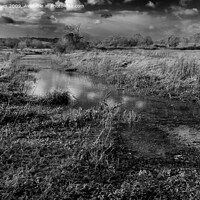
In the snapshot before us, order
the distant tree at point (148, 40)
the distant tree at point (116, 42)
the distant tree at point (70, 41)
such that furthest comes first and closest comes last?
the distant tree at point (148, 40) → the distant tree at point (116, 42) → the distant tree at point (70, 41)

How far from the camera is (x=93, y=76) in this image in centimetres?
2698

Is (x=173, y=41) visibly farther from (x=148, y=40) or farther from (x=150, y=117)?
(x=150, y=117)

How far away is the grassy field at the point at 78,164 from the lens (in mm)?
5918

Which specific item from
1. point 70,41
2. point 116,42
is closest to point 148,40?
point 116,42

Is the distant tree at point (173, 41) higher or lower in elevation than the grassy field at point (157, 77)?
lower

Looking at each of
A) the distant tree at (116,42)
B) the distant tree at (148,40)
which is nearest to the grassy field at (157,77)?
the distant tree at (116,42)

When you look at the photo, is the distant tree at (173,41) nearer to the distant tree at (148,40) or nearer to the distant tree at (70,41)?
the distant tree at (148,40)

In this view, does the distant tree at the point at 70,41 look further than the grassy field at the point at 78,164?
Yes

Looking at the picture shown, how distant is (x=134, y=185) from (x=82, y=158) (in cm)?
176

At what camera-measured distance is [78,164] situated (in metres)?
6.96

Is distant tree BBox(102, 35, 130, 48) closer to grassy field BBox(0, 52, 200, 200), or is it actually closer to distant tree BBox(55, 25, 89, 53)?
distant tree BBox(55, 25, 89, 53)

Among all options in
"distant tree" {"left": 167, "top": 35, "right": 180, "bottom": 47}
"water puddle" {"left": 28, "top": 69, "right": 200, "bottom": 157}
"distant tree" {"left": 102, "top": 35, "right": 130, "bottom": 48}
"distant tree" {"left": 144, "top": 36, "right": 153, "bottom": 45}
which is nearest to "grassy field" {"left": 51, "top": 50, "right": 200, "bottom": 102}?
"water puddle" {"left": 28, "top": 69, "right": 200, "bottom": 157}

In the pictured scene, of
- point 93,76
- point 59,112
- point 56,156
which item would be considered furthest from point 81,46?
point 56,156

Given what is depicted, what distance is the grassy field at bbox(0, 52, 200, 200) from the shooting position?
233 inches
